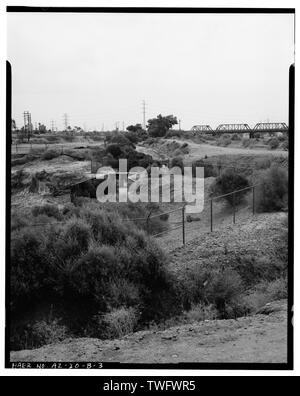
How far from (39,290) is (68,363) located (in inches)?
71.3

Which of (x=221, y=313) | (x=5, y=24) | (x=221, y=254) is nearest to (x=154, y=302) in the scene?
(x=221, y=313)

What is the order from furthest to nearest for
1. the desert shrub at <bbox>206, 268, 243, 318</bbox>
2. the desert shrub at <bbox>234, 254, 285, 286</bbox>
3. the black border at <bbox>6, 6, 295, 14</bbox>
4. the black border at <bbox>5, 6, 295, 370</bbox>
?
the desert shrub at <bbox>234, 254, 285, 286</bbox>
the desert shrub at <bbox>206, 268, 243, 318</bbox>
the black border at <bbox>6, 6, 295, 14</bbox>
the black border at <bbox>5, 6, 295, 370</bbox>

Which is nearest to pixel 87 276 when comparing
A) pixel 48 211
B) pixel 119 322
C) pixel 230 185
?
pixel 119 322

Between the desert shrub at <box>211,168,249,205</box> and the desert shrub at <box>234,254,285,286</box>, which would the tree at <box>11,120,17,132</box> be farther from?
the desert shrub at <box>211,168,249,205</box>

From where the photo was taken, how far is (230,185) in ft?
28.2

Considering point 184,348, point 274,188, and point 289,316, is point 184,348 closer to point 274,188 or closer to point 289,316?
point 289,316

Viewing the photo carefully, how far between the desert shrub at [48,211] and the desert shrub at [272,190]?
9.93ft

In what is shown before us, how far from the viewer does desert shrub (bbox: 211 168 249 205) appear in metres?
7.81

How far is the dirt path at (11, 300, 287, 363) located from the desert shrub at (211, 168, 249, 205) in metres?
3.07

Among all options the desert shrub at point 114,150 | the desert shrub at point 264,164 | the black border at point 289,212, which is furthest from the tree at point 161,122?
the desert shrub at point 264,164

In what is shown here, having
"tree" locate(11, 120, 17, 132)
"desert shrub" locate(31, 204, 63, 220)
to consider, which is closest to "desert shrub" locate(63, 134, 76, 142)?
"desert shrub" locate(31, 204, 63, 220)

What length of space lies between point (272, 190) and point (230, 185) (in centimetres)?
199

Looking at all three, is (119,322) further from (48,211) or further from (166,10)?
(166,10)

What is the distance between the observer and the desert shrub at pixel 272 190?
645 cm
